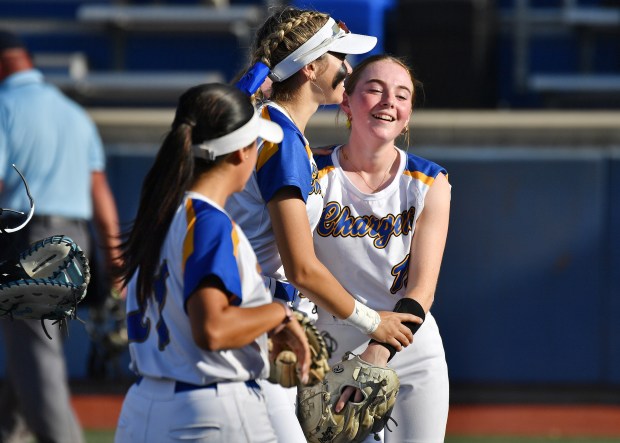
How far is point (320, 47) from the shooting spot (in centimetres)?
348

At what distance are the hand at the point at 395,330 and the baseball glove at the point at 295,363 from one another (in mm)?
505

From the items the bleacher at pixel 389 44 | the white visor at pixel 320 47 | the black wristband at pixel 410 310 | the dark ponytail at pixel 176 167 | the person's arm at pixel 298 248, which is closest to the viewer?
the dark ponytail at pixel 176 167

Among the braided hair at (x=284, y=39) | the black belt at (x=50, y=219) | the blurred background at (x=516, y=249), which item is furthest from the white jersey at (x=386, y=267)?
the blurred background at (x=516, y=249)

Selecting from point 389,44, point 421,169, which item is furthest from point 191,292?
point 389,44

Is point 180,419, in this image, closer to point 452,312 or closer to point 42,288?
point 42,288

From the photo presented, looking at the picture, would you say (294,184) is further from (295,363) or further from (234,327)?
(234,327)

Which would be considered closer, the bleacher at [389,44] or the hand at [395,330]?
the hand at [395,330]

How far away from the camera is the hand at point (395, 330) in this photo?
11.5 feet

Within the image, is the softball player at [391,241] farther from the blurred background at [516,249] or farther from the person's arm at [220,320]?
the blurred background at [516,249]

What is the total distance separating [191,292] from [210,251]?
100 millimetres

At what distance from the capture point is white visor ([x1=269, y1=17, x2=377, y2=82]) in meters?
3.45

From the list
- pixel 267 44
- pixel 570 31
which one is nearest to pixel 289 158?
pixel 267 44

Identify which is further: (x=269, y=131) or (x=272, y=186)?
(x=272, y=186)

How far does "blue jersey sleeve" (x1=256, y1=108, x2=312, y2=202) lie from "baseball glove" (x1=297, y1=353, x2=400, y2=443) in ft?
1.92
